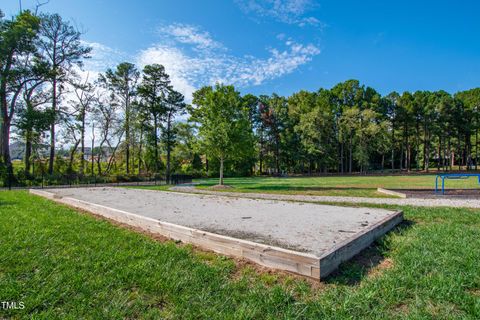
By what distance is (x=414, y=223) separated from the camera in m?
5.12

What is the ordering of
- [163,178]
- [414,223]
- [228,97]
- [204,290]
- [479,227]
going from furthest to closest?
[163,178] < [228,97] < [414,223] < [479,227] < [204,290]

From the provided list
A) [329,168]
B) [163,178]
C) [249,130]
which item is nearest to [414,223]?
[249,130]

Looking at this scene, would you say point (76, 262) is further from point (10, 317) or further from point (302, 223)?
point (302, 223)

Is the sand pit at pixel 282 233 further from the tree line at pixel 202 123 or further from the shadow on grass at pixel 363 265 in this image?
the tree line at pixel 202 123

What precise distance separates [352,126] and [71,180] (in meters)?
35.8

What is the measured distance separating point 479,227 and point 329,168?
40755mm

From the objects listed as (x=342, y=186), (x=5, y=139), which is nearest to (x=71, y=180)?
(x=5, y=139)

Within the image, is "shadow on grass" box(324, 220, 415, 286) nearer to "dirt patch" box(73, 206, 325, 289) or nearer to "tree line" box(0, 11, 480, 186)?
"dirt patch" box(73, 206, 325, 289)

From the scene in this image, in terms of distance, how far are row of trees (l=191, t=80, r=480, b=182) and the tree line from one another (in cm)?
17

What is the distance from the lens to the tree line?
18.6 m

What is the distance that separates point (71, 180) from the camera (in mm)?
20266

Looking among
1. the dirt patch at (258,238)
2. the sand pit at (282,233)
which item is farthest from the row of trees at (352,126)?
the dirt patch at (258,238)

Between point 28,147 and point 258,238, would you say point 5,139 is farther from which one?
point 258,238

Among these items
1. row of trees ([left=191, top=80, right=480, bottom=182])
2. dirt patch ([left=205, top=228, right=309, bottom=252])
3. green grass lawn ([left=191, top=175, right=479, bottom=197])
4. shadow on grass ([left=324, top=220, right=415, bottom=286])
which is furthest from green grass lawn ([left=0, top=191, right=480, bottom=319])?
row of trees ([left=191, top=80, right=480, bottom=182])
